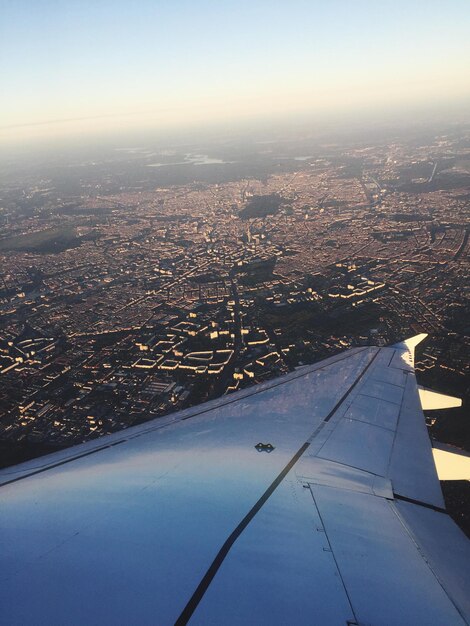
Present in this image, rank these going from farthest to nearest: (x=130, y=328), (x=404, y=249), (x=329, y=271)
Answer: (x=404, y=249) < (x=329, y=271) < (x=130, y=328)

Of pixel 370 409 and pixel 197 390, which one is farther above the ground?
pixel 370 409

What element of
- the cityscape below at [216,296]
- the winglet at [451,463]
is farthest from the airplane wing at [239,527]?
the cityscape below at [216,296]

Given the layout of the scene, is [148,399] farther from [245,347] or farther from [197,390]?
[245,347]

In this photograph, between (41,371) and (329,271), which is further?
(329,271)

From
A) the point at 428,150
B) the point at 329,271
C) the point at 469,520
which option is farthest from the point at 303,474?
the point at 428,150

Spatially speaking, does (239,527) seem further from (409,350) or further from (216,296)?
(216,296)

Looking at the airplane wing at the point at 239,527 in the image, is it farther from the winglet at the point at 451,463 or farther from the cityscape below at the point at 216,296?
the cityscape below at the point at 216,296

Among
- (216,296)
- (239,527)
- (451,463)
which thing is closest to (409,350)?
(451,463)
